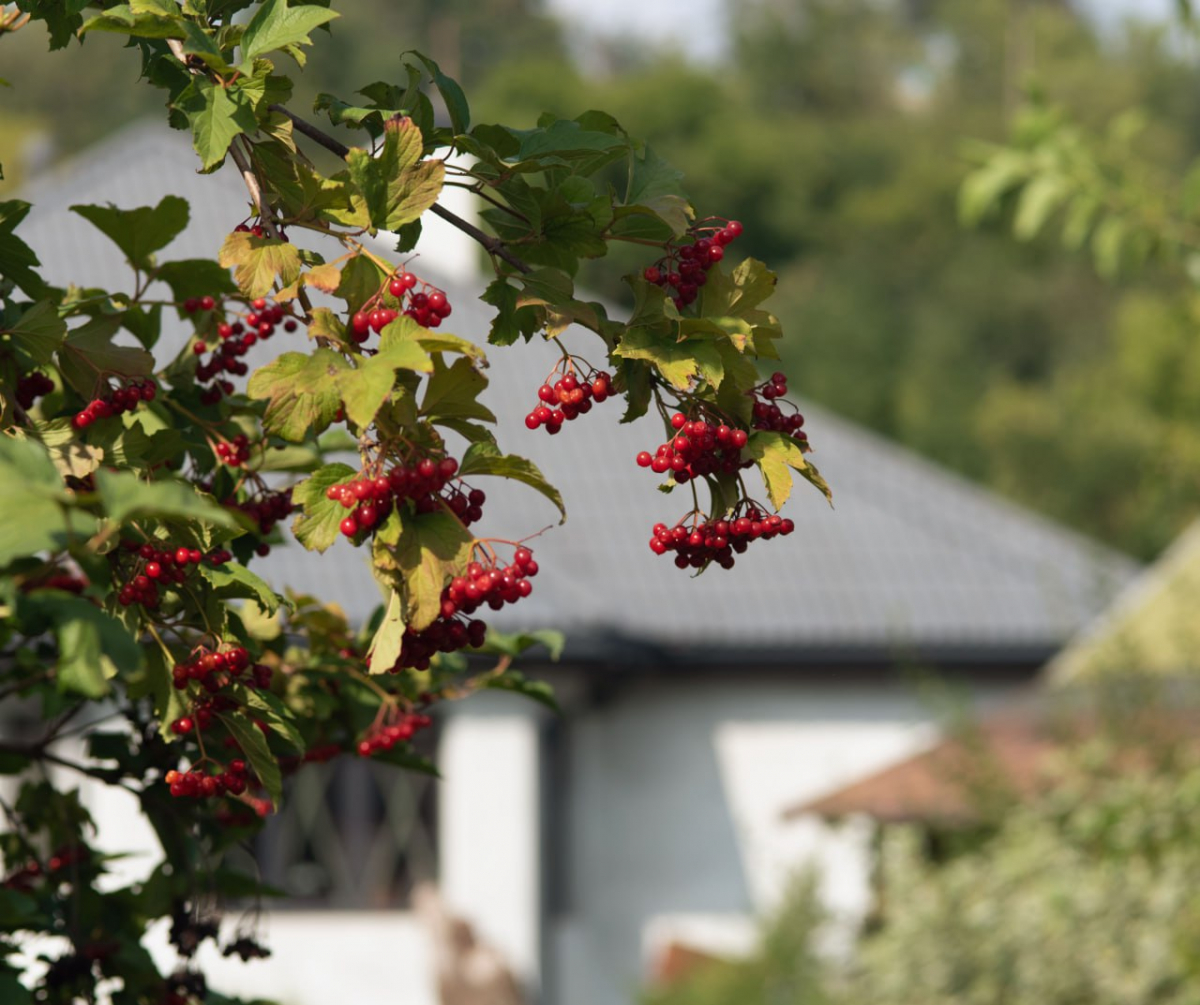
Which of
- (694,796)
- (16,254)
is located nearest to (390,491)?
(16,254)

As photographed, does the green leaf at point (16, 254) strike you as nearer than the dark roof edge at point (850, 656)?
Yes

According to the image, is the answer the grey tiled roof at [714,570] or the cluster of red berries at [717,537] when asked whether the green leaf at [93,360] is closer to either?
the cluster of red berries at [717,537]

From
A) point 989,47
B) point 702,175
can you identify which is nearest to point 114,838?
A: point 702,175

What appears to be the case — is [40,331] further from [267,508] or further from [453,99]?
[453,99]

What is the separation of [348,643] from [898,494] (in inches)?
565

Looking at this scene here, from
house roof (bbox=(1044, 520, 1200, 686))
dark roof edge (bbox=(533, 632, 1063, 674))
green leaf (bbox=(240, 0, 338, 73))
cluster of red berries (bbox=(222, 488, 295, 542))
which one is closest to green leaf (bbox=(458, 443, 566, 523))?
green leaf (bbox=(240, 0, 338, 73))

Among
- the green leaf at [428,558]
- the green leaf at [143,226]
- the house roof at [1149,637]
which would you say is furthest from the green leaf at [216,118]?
the house roof at [1149,637]

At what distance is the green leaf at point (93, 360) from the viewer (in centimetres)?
218

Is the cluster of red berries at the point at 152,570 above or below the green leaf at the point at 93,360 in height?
below

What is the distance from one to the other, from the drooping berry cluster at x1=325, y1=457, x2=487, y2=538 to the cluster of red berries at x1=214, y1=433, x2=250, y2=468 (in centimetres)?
63

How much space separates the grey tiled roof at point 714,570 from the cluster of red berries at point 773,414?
11.2 meters

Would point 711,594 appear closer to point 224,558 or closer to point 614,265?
point 224,558

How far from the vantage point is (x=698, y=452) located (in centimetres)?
188

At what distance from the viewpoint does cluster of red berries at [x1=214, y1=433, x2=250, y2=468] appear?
2.40m
